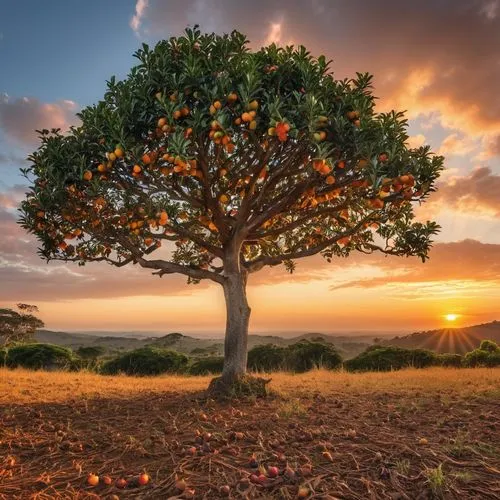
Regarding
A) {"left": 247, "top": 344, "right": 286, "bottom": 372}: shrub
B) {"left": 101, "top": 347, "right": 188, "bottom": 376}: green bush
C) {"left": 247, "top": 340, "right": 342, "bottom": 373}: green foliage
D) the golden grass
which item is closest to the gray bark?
the golden grass

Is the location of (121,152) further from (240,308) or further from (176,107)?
(240,308)

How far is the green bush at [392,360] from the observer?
75.7ft

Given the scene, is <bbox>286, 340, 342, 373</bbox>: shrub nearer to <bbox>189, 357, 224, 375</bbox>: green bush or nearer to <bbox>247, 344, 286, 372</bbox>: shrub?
<bbox>247, 344, 286, 372</bbox>: shrub

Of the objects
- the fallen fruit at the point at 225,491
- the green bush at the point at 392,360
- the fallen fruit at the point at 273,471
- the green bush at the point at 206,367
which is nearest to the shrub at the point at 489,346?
the green bush at the point at 392,360

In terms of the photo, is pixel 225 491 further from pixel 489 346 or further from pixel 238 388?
pixel 489 346

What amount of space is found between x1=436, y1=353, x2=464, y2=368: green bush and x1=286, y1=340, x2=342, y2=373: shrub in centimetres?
501

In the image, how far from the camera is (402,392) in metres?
12.9

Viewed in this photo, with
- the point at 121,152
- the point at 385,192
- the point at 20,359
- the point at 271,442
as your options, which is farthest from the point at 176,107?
the point at 20,359

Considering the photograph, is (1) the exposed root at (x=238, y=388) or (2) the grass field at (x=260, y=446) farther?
(1) the exposed root at (x=238, y=388)

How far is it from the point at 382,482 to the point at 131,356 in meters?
21.3

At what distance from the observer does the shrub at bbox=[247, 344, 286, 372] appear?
25.1 metres

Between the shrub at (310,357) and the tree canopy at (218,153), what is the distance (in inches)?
499

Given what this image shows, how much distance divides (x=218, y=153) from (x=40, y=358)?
19460 millimetres

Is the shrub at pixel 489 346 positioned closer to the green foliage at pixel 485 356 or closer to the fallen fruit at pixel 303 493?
the green foliage at pixel 485 356
